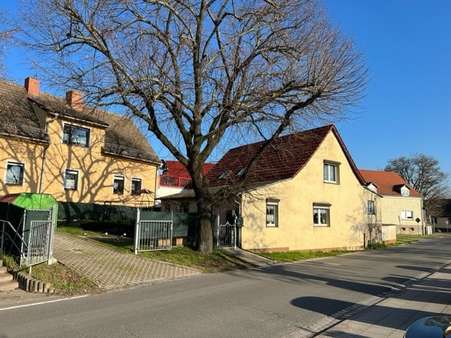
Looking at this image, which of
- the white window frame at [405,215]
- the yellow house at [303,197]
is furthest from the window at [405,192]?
the yellow house at [303,197]

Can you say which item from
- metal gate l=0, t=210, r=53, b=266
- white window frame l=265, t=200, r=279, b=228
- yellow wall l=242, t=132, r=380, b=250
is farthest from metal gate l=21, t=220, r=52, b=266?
white window frame l=265, t=200, r=279, b=228

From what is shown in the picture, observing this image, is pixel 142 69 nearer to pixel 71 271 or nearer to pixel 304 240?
pixel 71 271

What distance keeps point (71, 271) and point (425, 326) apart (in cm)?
1073

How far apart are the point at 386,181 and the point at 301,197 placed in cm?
5233

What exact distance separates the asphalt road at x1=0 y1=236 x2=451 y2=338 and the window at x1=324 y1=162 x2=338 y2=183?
Answer: 1344cm

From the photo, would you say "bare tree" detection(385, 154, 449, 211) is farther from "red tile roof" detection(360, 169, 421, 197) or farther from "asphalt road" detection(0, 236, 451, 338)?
"asphalt road" detection(0, 236, 451, 338)

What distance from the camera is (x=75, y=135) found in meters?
29.2

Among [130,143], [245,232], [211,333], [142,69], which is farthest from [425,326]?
[130,143]

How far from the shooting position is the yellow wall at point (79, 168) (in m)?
26.5

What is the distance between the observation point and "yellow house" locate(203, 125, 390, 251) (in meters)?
22.1

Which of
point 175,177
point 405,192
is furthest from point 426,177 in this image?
point 175,177

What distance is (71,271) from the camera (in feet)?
40.5

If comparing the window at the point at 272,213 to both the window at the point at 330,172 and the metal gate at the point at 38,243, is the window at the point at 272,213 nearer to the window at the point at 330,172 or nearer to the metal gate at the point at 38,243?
the window at the point at 330,172

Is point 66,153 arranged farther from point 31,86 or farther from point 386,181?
point 386,181
